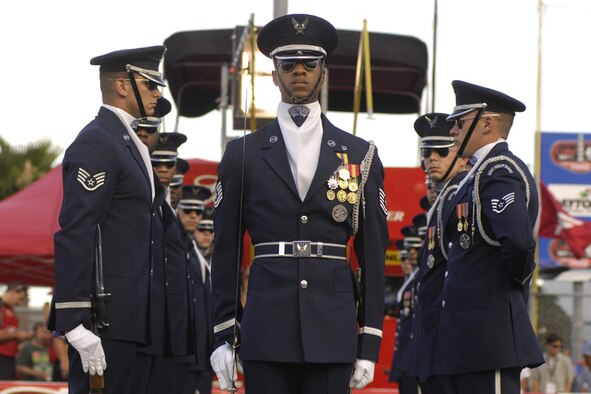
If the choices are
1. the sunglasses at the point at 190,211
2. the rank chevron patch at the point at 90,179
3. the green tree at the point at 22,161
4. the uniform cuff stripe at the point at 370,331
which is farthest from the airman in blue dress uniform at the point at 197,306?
the green tree at the point at 22,161

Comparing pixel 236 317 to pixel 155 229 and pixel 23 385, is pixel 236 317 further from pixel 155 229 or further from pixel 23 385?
pixel 23 385

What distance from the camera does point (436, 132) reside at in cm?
953

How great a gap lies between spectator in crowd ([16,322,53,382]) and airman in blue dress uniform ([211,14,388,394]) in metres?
9.99

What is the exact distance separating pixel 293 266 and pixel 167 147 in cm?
463

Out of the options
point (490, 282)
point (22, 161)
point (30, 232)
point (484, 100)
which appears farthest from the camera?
point (22, 161)

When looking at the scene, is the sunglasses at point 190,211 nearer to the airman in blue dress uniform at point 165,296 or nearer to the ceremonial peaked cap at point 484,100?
the airman in blue dress uniform at point 165,296

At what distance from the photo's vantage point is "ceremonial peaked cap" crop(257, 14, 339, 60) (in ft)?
19.5

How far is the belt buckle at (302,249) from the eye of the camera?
569 centimetres

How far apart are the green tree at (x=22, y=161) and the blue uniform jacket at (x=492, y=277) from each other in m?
25.8

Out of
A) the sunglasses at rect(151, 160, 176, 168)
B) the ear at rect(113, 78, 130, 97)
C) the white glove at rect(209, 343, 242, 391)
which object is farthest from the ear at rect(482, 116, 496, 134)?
the sunglasses at rect(151, 160, 176, 168)

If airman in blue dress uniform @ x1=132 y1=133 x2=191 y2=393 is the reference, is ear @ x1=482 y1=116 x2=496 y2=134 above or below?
above

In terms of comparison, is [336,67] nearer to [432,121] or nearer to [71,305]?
[432,121]

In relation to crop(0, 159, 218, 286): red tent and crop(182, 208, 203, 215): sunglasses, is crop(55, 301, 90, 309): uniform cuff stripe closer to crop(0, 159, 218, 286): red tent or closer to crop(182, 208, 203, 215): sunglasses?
crop(182, 208, 203, 215): sunglasses

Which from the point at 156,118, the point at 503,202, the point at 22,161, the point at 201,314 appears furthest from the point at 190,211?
the point at 22,161
